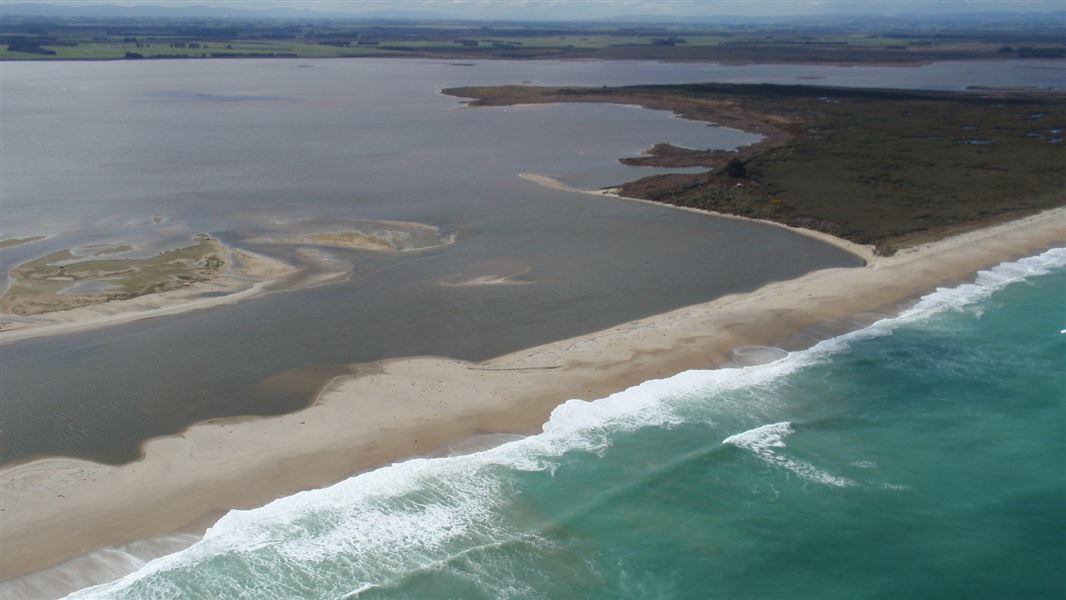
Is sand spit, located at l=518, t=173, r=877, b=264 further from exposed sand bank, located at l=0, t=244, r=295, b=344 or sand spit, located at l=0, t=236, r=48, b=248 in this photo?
sand spit, located at l=0, t=236, r=48, b=248

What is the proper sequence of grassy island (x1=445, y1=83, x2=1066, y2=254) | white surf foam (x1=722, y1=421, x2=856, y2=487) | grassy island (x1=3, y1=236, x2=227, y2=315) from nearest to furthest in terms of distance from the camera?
white surf foam (x1=722, y1=421, x2=856, y2=487), grassy island (x1=3, y1=236, x2=227, y2=315), grassy island (x1=445, y1=83, x2=1066, y2=254)

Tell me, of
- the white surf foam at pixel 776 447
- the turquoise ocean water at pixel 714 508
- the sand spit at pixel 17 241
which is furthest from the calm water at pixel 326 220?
the white surf foam at pixel 776 447

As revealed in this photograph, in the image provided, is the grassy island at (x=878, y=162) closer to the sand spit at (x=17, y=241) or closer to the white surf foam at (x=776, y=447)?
the white surf foam at (x=776, y=447)

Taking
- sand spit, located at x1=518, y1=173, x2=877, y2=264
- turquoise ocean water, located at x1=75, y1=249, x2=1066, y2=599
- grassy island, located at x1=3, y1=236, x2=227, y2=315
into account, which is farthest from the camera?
sand spit, located at x1=518, y1=173, x2=877, y2=264

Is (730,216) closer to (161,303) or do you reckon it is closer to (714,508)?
(714,508)

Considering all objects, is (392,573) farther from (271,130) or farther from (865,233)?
(271,130)

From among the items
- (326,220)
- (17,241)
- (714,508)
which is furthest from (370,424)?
(17,241)

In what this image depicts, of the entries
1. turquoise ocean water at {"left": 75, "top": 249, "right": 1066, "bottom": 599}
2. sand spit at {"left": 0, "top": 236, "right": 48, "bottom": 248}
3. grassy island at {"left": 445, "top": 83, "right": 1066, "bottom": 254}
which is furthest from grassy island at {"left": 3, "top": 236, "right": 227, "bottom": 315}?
grassy island at {"left": 445, "top": 83, "right": 1066, "bottom": 254}

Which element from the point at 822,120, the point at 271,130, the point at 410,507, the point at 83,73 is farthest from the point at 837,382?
A: the point at 83,73

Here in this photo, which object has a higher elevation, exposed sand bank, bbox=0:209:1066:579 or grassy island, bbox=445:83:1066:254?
grassy island, bbox=445:83:1066:254
